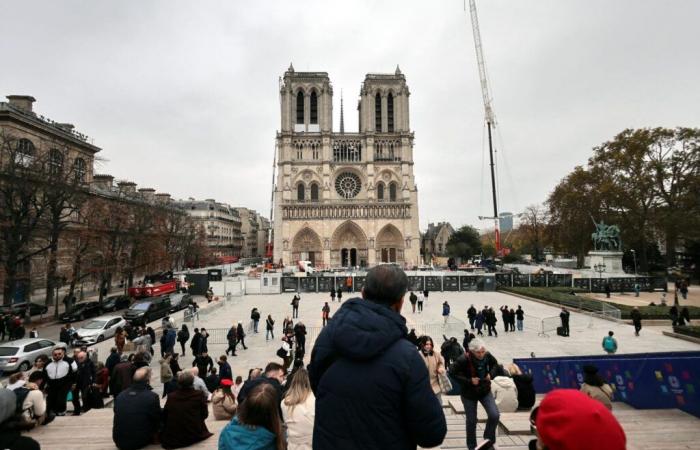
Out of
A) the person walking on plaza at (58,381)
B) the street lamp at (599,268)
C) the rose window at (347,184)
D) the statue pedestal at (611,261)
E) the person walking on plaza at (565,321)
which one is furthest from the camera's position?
the rose window at (347,184)

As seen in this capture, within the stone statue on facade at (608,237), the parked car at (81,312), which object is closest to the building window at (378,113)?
the stone statue on facade at (608,237)

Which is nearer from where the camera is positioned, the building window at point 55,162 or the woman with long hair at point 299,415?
the woman with long hair at point 299,415

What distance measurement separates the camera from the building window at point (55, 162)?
21922 millimetres

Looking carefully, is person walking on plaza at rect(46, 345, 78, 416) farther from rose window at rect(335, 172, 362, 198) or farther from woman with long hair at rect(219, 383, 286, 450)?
rose window at rect(335, 172, 362, 198)

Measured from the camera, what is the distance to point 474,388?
437 cm

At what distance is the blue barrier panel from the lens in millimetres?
5984

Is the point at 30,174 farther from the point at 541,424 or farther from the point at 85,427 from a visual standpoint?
the point at 541,424

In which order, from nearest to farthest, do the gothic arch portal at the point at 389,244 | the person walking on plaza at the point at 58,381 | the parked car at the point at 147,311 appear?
the person walking on plaza at the point at 58,381 < the parked car at the point at 147,311 < the gothic arch portal at the point at 389,244

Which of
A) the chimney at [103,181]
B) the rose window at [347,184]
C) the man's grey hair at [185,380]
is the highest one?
the rose window at [347,184]

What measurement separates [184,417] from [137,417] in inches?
19.9

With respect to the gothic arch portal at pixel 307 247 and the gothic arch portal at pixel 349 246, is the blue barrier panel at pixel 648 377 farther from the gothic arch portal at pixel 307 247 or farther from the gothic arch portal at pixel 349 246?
the gothic arch portal at pixel 307 247

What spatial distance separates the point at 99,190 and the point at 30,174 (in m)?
18.7

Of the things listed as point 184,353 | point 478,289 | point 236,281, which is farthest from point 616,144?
point 184,353

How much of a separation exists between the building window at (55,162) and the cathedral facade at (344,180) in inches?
1320
